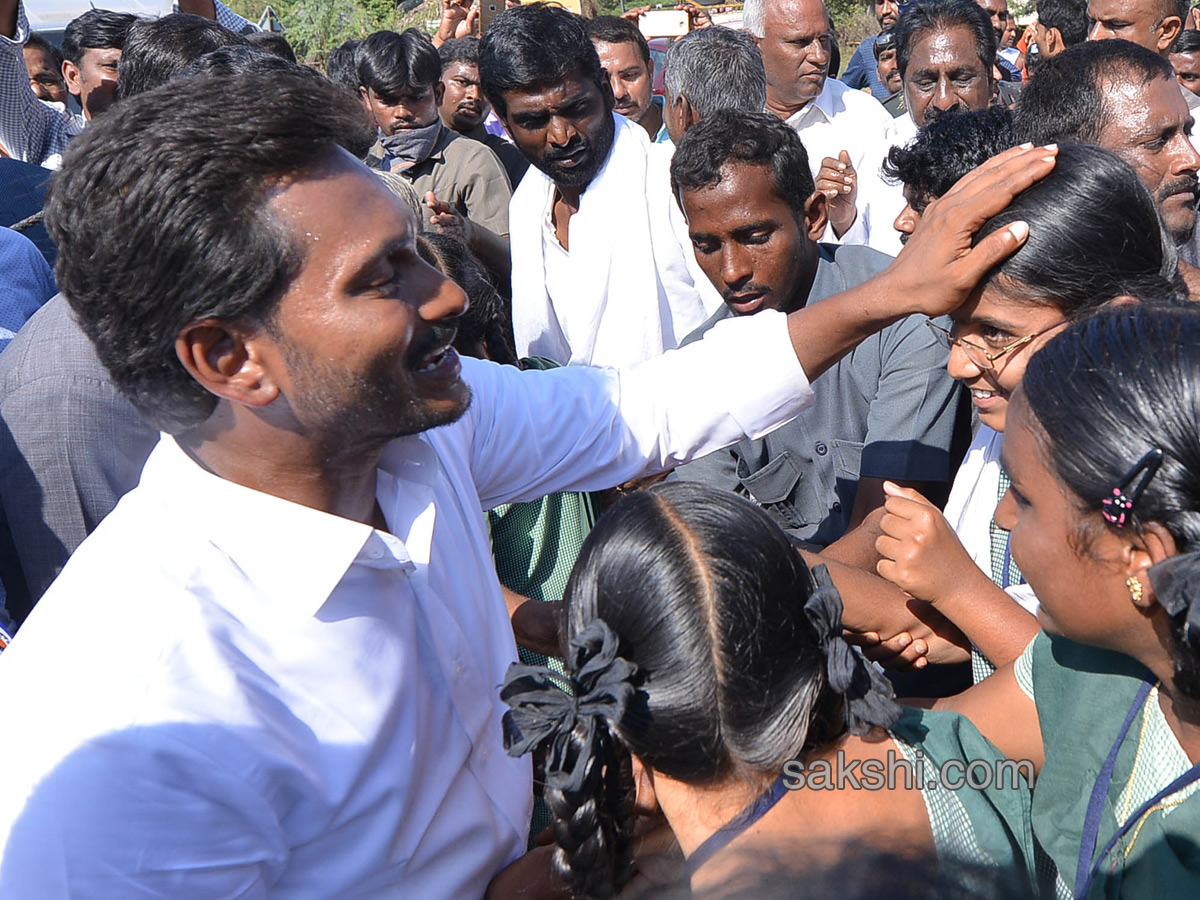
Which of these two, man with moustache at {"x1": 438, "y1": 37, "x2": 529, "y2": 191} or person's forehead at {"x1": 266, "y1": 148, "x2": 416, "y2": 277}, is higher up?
person's forehead at {"x1": 266, "y1": 148, "x2": 416, "y2": 277}

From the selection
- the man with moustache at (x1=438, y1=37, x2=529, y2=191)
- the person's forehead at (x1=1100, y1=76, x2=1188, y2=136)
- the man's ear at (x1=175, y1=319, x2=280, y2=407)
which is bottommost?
the man with moustache at (x1=438, y1=37, x2=529, y2=191)

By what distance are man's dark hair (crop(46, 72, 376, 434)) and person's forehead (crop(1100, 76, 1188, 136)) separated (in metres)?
2.42

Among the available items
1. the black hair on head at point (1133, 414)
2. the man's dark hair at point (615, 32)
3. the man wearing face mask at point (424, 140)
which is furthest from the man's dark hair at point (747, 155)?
the man's dark hair at point (615, 32)

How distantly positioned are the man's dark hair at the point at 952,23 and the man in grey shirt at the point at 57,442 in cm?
432

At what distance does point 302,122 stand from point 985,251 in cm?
127

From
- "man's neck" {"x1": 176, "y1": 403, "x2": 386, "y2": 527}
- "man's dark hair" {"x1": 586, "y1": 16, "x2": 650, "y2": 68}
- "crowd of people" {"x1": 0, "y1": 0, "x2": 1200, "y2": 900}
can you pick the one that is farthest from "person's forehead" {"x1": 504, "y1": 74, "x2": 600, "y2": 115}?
"man's dark hair" {"x1": 586, "y1": 16, "x2": 650, "y2": 68}

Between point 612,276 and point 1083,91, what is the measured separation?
1722mm

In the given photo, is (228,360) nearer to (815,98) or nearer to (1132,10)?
(815,98)

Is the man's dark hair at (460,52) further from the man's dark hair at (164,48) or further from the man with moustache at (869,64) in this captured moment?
the man's dark hair at (164,48)

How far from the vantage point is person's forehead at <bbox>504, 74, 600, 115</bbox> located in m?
4.29

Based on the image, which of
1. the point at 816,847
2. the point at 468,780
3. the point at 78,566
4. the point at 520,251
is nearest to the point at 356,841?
the point at 468,780

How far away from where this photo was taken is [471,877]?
1.73 metres

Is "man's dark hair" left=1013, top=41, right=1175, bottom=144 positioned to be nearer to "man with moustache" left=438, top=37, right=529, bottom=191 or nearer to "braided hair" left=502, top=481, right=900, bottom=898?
"braided hair" left=502, top=481, right=900, bottom=898

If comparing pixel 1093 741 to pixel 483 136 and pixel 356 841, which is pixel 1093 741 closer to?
pixel 356 841
